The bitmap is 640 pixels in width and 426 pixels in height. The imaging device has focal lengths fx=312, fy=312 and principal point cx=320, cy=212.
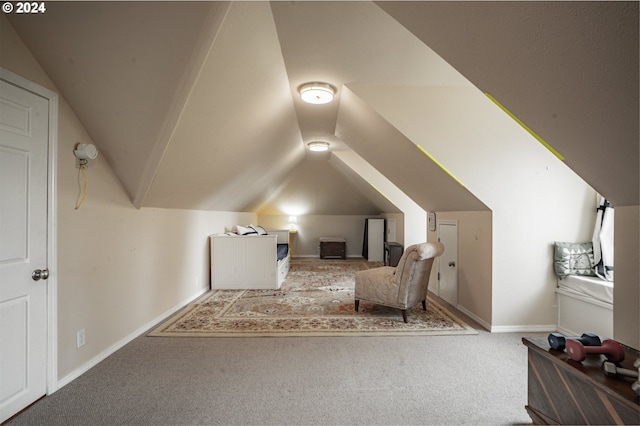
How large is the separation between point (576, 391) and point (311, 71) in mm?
2735

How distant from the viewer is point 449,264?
4.34 metres

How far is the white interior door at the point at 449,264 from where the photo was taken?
13.7 feet

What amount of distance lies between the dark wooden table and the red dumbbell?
0.02 meters

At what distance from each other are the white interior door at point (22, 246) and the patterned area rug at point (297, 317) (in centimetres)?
127

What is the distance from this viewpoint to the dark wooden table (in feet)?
3.88

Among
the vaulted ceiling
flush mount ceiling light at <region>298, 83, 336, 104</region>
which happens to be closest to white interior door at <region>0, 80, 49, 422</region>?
the vaulted ceiling

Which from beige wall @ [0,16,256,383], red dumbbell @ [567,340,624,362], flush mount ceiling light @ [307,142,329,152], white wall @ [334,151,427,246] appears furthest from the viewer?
white wall @ [334,151,427,246]

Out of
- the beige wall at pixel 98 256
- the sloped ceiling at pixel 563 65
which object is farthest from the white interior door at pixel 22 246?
the sloped ceiling at pixel 563 65

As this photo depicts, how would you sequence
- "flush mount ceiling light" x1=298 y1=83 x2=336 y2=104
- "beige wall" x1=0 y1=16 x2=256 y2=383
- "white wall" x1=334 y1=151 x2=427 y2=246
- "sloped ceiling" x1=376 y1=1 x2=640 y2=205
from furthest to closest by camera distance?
"white wall" x1=334 y1=151 x2=427 y2=246 → "flush mount ceiling light" x1=298 y1=83 x2=336 y2=104 → "beige wall" x1=0 y1=16 x2=256 y2=383 → "sloped ceiling" x1=376 y1=1 x2=640 y2=205

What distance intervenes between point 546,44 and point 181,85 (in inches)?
87.0

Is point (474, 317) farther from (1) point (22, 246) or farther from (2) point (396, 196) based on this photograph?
(1) point (22, 246)

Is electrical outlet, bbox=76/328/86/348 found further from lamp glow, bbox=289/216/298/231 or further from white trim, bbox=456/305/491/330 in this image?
lamp glow, bbox=289/216/298/231

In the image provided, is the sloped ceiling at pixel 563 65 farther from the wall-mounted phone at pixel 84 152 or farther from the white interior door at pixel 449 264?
the white interior door at pixel 449 264

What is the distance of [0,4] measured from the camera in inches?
69.3
